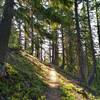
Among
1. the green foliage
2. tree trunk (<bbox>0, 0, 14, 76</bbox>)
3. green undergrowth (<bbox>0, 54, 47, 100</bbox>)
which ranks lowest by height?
the green foliage

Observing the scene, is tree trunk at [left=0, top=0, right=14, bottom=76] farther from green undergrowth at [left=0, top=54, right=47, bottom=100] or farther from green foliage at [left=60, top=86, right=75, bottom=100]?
green foliage at [left=60, top=86, right=75, bottom=100]

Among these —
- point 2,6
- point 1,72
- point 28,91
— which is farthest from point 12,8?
point 28,91

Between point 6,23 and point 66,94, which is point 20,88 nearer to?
point 6,23

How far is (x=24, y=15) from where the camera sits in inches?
537

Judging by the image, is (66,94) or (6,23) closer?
(6,23)

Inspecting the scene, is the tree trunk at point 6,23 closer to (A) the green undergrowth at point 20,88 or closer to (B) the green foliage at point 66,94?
(A) the green undergrowth at point 20,88

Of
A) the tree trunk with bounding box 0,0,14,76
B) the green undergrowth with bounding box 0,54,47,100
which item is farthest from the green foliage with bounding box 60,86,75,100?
the tree trunk with bounding box 0,0,14,76

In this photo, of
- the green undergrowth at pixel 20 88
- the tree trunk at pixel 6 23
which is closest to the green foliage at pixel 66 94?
the green undergrowth at pixel 20 88

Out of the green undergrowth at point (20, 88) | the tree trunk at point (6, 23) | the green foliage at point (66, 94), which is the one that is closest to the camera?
the green undergrowth at point (20, 88)

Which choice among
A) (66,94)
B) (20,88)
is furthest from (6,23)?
(66,94)

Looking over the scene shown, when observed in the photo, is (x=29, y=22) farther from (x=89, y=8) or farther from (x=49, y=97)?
(x=89, y=8)

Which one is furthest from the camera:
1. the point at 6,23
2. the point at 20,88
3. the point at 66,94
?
the point at 66,94

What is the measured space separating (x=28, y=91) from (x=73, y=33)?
26.2 m

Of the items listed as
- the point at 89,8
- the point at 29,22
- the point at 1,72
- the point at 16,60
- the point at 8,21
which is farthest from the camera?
the point at 89,8
